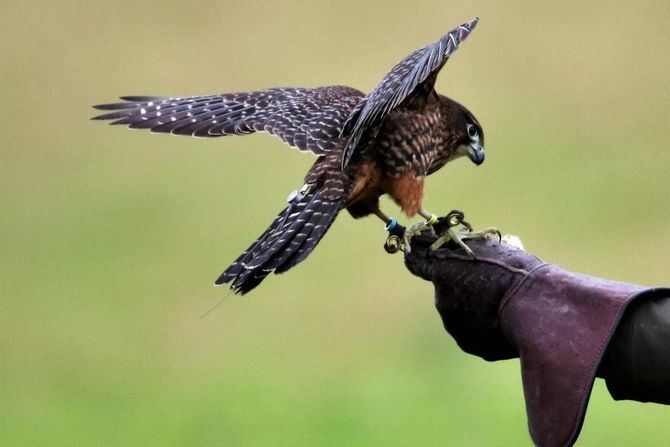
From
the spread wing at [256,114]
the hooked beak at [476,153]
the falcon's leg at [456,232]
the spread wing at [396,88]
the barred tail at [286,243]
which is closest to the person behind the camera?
the barred tail at [286,243]

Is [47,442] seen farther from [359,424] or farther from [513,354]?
[513,354]

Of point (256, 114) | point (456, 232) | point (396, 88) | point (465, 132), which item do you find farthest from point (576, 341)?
point (256, 114)

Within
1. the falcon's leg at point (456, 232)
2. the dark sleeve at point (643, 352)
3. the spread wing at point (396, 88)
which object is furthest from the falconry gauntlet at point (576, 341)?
the spread wing at point (396, 88)

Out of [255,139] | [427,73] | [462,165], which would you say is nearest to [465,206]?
[462,165]

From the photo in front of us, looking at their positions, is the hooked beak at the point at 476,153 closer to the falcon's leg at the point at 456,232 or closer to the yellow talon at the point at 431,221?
the yellow talon at the point at 431,221

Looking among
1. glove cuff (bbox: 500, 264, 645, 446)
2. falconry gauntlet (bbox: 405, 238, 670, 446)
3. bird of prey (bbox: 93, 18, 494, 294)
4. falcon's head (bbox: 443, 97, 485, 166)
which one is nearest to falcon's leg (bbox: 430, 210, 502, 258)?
bird of prey (bbox: 93, 18, 494, 294)

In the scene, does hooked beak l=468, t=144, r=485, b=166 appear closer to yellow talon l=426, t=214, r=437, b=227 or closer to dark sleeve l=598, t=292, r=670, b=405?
yellow talon l=426, t=214, r=437, b=227

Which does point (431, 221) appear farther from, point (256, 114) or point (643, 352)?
point (643, 352)
